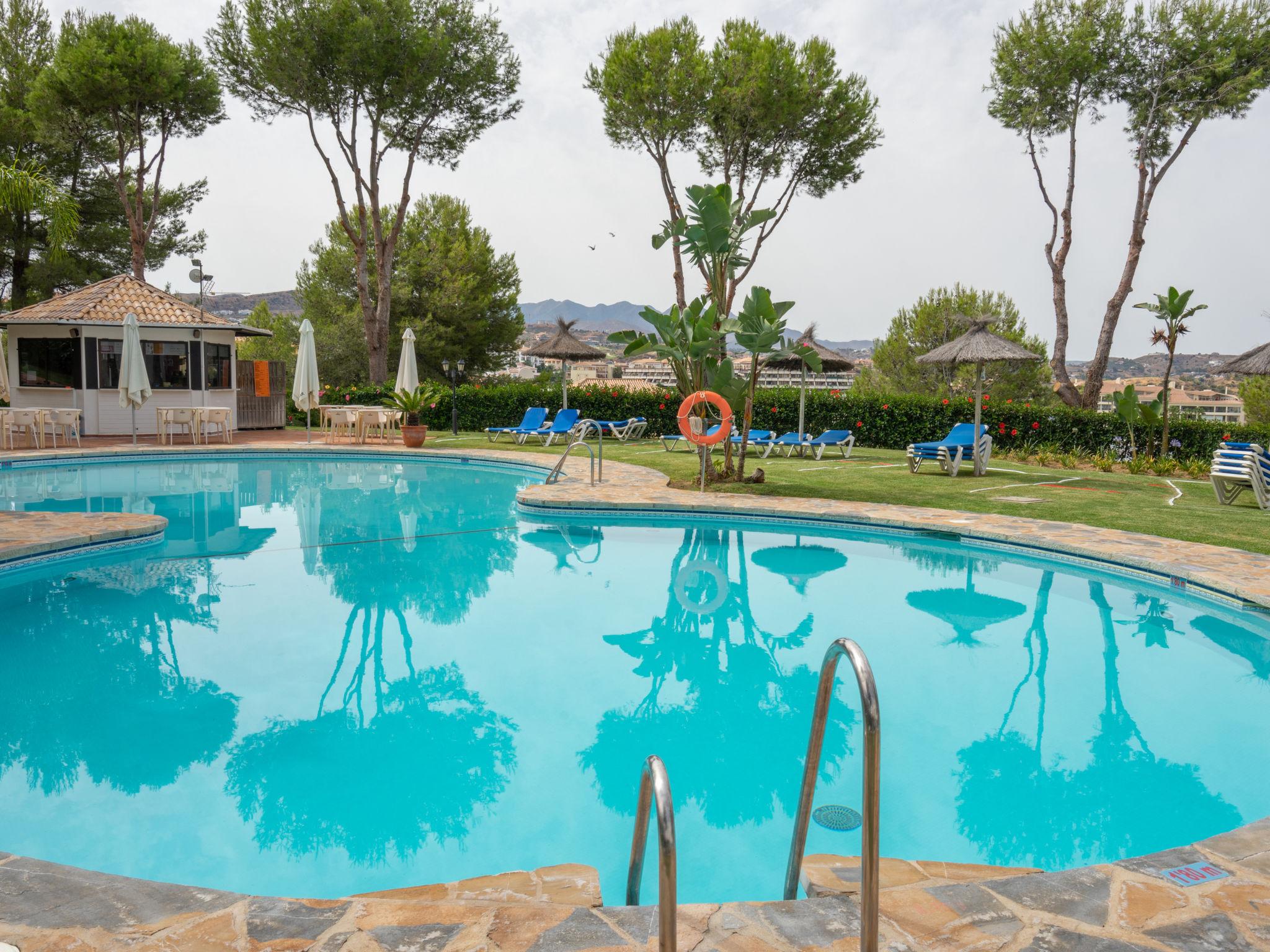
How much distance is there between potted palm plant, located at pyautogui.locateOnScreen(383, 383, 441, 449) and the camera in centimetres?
1778

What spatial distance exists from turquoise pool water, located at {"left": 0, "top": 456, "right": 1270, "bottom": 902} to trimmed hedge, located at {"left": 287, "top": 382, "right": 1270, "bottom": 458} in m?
10.5

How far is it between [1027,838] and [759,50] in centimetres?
2297

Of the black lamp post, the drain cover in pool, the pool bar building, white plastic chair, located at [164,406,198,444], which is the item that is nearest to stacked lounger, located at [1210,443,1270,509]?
the drain cover in pool

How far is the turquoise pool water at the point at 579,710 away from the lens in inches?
132

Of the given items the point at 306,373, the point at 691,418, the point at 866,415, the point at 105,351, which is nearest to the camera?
the point at 691,418

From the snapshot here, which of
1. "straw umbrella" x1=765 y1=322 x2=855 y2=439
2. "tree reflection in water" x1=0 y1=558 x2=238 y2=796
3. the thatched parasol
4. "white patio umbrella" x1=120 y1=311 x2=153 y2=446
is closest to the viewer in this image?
"tree reflection in water" x1=0 y1=558 x2=238 y2=796

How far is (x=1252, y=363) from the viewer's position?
41.6ft

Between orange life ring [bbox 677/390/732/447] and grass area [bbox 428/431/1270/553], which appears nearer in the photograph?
grass area [bbox 428/431/1270/553]

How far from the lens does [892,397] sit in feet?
64.6

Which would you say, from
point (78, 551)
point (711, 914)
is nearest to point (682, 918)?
point (711, 914)

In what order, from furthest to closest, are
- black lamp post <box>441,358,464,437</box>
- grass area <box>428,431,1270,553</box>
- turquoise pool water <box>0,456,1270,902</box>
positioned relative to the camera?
black lamp post <box>441,358,464,437</box>
grass area <box>428,431,1270,553</box>
turquoise pool water <box>0,456,1270,902</box>

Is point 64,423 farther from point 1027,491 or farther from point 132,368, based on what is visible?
point 1027,491

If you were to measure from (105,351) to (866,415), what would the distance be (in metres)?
17.5

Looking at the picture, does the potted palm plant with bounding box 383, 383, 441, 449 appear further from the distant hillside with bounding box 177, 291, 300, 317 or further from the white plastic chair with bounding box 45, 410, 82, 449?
the distant hillside with bounding box 177, 291, 300, 317
